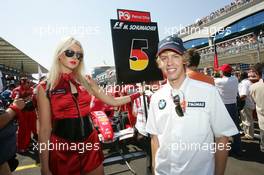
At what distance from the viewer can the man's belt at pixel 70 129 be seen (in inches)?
89.5

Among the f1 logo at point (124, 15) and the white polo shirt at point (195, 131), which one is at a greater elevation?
the f1 logo at point (124, 15)

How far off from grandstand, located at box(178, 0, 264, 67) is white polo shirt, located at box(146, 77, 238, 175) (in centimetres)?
1877

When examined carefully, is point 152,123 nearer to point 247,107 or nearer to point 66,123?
point 66,123

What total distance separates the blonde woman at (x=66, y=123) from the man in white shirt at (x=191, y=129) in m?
0.74

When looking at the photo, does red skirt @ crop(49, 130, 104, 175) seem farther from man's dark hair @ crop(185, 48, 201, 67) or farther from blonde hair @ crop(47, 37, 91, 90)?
man's dark hair @ crop(185, 48, 201, 67)

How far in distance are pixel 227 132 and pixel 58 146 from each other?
1445 millimetres

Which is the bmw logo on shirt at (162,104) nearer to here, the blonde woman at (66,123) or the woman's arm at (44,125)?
the blonde woman at (66,123)

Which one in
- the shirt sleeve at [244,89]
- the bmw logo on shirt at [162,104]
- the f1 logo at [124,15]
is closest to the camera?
the bmw logo on shirt at [162,104]

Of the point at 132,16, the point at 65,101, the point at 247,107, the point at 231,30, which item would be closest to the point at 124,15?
the point at 132,16

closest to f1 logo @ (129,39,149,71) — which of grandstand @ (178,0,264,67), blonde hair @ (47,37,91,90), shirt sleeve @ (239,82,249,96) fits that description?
blonde hair @ (47,37,91,90)

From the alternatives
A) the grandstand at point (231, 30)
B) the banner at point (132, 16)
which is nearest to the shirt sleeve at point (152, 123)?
the banner at point (132, 16)

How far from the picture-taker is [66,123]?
2.28 meters

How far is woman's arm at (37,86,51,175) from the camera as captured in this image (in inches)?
85.4

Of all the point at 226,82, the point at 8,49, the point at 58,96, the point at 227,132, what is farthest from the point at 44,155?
the point at 8,49
